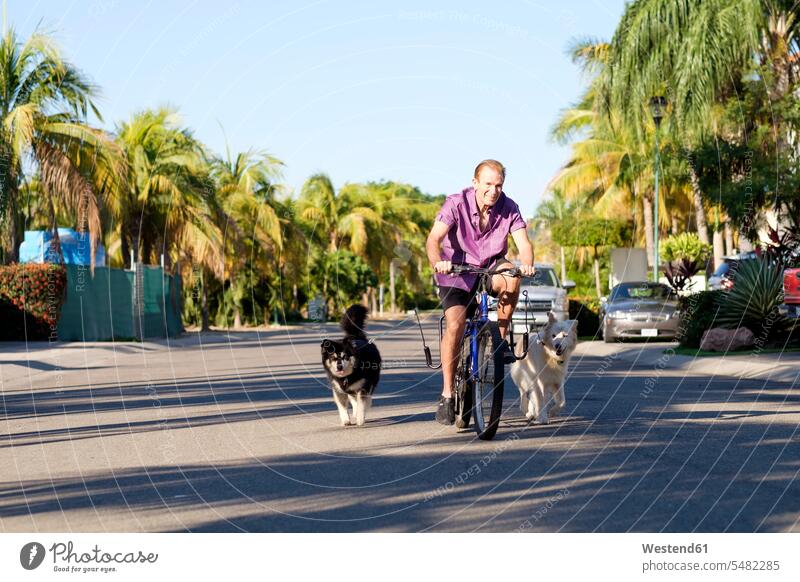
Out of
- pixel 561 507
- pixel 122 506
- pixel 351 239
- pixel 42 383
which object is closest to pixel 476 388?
pixel 561 507

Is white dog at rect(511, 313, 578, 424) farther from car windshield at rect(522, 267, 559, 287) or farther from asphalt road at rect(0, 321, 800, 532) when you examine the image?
car windshield at rect(522, 267, 559, 287)

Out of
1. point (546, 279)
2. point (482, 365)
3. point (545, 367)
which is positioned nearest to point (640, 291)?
point (546, 279)

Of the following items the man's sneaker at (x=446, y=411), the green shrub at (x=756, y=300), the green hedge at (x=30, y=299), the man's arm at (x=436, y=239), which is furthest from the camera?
the green hedge at (x=30, y=299)

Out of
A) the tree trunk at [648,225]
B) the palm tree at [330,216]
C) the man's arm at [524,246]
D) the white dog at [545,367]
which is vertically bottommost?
the white dog at [545,367]

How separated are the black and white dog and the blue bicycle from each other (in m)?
0.91

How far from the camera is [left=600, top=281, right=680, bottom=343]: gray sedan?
25.8 m

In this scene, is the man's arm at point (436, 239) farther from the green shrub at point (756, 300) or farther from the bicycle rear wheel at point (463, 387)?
the green shrub at point (756, 300)

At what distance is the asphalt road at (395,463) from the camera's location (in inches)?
238

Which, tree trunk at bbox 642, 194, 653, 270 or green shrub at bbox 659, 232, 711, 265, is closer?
green shrub at bbox 659, 232, 711, 265

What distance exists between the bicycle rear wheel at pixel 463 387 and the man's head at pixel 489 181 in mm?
1140

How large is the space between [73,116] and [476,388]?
969 inches

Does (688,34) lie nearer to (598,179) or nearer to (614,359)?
(614,359)
